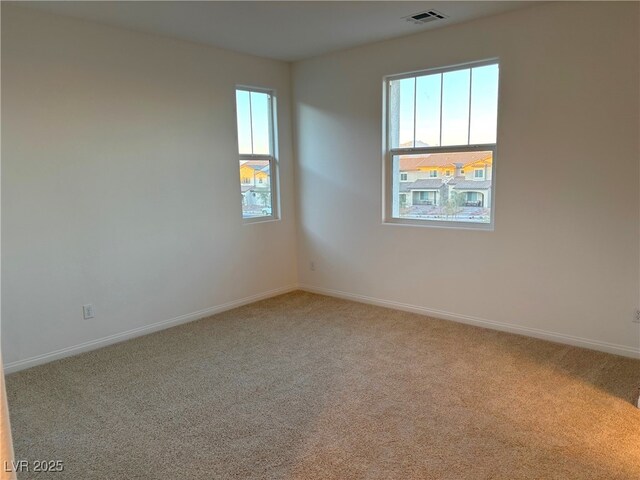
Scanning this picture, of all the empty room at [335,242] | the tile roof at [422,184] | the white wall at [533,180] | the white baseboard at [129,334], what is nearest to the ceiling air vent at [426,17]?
the empty room at [335,242]

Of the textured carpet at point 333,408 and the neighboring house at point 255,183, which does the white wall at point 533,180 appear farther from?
the neighboring house at point 255,183

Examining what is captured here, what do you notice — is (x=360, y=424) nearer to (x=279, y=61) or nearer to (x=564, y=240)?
(x=564, y=240)

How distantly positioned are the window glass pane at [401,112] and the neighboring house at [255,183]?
145 centimetres

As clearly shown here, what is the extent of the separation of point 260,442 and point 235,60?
3.60m

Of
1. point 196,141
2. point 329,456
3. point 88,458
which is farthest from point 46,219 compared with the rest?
point 329,456

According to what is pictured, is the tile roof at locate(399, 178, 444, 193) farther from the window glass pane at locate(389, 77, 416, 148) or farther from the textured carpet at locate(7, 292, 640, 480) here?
the textured carpet at locate(7, 292, 640, 480)

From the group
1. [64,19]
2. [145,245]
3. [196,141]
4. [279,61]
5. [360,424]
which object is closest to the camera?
[360,424]

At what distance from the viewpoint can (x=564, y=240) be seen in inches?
138

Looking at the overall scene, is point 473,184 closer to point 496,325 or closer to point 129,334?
point 496,325

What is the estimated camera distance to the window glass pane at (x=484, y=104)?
3760 mm

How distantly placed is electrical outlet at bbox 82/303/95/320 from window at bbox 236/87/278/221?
173 cm

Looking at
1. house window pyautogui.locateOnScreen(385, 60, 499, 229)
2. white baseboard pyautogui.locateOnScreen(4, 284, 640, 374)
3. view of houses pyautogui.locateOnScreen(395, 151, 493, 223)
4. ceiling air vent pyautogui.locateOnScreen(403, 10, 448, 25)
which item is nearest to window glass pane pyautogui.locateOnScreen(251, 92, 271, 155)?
house window pyautogui.locateOnScreen(385, 60, 499, 229)

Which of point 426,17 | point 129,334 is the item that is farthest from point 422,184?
point 129,334

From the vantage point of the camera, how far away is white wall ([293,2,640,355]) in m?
3.22
